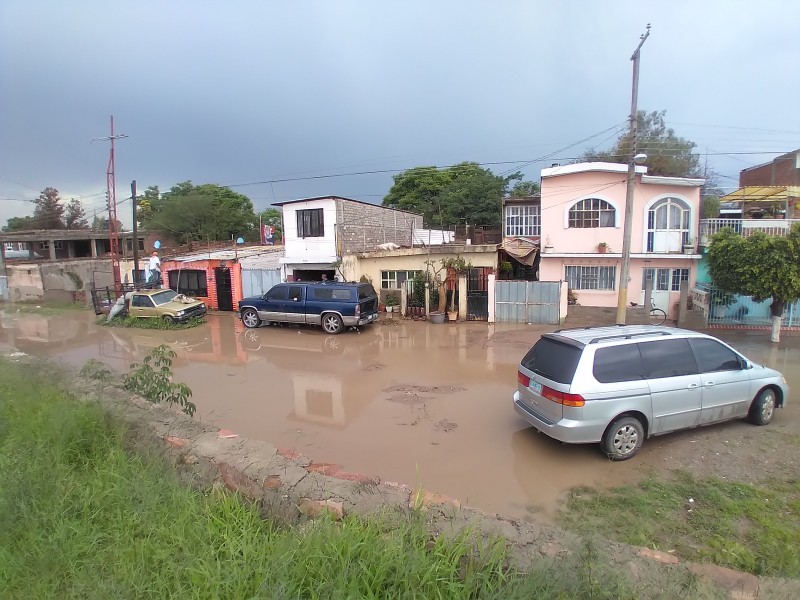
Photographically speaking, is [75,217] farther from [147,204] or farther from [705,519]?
[705,519]

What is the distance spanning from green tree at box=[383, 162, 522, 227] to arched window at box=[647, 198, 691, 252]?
58.2ft

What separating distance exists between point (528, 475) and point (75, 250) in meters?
51.9

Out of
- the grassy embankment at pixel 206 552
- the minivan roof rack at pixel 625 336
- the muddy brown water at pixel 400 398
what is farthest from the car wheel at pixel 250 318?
the minivan roof rack at pixel 625 336

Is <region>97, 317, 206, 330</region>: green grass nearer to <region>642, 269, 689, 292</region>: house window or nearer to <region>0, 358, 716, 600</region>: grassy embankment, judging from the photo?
<region>0, 358, 716, 600</region>: grassy embankment

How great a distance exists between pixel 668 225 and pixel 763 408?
12.8 meters

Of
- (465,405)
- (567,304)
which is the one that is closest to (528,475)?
(465,405)

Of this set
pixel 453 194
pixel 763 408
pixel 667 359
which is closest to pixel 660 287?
pixel 763 408

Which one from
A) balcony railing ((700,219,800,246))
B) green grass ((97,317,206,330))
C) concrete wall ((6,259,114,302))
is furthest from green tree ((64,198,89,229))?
balcony railing ((700,219,800,246))

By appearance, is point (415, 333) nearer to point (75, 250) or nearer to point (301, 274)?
point (301, 274)

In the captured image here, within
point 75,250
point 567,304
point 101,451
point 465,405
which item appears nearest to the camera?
point 101,451

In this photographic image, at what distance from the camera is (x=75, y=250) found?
44219mm

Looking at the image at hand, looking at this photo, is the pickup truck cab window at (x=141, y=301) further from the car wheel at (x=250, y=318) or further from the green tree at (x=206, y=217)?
the green tree at (x=206, y=217)

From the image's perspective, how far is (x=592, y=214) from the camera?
59.6 feet

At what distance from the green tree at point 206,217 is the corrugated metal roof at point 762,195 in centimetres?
3978
